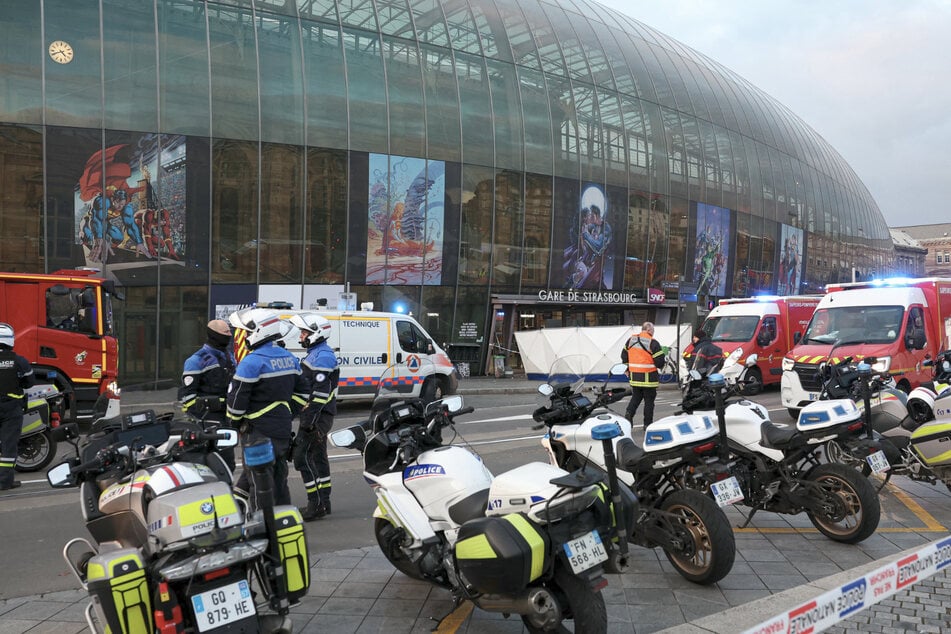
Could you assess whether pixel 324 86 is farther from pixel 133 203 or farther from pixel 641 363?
pixel 641 363

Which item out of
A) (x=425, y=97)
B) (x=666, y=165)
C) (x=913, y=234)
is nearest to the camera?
(x=425, y=97)

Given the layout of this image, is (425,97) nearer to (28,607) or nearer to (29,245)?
(29,245)

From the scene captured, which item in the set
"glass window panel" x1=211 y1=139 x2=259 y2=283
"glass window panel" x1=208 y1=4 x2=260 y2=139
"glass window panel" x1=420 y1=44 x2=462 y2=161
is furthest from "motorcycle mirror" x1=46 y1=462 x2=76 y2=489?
"glass window panel" x1=420 y1=44 x2=462 y2=161

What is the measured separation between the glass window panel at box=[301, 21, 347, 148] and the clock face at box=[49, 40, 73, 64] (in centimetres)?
662

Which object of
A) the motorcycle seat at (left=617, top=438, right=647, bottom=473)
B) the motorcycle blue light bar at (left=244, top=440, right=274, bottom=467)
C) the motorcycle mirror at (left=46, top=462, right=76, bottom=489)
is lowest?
the motorcycle seat at (left=617, top=438, right=647, bottom=473)

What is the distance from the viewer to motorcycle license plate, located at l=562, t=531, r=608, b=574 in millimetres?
3322

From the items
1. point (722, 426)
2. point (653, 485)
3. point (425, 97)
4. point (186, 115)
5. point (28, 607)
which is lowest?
point (28, 607)

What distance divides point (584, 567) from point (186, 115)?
67.8 ft

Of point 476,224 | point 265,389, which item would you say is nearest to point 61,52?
point 476,224

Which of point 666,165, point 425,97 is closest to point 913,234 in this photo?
point 666,165

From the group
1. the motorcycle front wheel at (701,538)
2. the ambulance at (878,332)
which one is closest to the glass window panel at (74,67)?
the ambulance at (878,332)

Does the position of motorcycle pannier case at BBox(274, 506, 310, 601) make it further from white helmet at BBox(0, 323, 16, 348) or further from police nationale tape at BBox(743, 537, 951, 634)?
white helmet at BBox(0, 323, 16, 348)

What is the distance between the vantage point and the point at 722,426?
4824 millimetres

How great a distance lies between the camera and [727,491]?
15.8 feet
